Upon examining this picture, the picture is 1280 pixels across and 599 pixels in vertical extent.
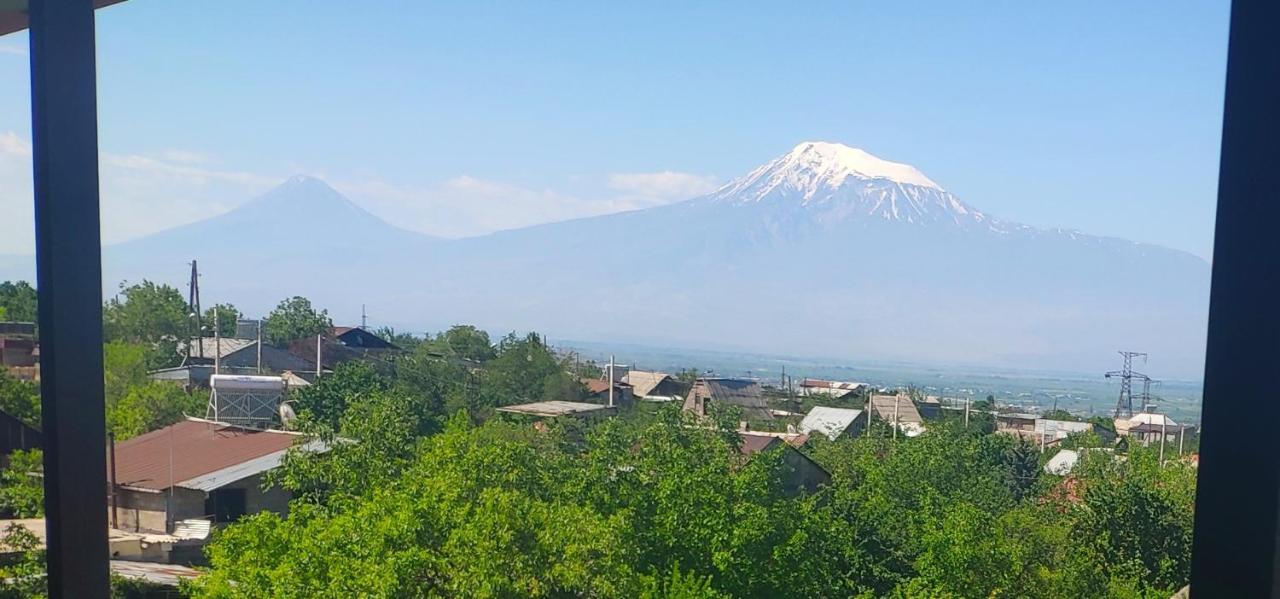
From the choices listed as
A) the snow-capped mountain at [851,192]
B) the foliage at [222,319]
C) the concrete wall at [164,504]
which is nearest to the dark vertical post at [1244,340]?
the concrete wall at [164,504]

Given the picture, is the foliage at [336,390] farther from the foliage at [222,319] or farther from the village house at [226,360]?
the foliage at [222,319]

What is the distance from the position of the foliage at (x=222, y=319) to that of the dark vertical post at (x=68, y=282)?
519 inches

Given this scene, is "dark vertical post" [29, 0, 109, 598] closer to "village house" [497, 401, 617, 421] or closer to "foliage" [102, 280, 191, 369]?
"village house" [497, 401, 617, 421]

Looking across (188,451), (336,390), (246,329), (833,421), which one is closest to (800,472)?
(833,421)

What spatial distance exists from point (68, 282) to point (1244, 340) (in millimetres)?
493

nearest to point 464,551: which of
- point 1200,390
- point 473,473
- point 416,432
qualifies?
point 473,473

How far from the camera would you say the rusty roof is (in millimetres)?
8039

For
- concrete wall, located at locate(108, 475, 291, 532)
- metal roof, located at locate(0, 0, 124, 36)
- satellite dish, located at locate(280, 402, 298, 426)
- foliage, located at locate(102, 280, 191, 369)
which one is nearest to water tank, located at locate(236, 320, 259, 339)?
foliage, located at locate(102, 280, 191, 369)

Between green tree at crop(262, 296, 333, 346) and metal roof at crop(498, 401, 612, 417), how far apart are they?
4241 millimetres

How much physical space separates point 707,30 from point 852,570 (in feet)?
125

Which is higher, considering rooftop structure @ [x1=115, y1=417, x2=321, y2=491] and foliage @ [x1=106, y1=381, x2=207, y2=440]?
foliage @ [x1=106, y1=381, x2=207, y2=440]

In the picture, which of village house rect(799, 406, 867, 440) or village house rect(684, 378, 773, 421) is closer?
village house rect(799, 406, 867, 440)

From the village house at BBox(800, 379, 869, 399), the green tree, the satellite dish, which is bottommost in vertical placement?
the village house at BBox(800, 379, 869, 399)

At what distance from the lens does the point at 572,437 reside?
8.42m
